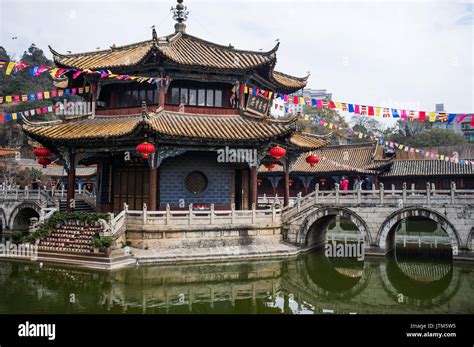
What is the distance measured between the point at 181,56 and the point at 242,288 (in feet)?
41.0

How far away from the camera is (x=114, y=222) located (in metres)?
17.5

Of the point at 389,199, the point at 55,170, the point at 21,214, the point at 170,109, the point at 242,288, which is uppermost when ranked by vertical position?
the point at 170,109

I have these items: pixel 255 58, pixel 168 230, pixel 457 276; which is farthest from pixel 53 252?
pixel 457 276

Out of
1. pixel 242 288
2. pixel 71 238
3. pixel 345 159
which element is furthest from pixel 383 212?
pixel 345 159

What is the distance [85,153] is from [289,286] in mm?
12436

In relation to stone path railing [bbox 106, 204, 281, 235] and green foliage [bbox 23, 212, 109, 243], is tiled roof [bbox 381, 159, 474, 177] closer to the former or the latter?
stone path railing [bbox 106, 204, 281, 235]

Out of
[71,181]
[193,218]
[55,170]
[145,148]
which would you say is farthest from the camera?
[55,170]

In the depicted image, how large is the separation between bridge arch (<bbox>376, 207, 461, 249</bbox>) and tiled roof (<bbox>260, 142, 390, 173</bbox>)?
53.5 ft

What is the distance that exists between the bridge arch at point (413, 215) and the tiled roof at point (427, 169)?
17227mm

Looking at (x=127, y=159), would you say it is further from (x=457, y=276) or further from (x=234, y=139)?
(x=457, y=276)

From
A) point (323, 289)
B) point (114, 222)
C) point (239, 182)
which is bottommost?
point (323, 289)

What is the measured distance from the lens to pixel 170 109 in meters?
20.8

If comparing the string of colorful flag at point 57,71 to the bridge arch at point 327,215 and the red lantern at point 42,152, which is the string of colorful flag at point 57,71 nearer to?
the red lantern at point 42,152

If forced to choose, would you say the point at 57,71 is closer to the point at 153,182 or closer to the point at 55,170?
the point at 153,182
